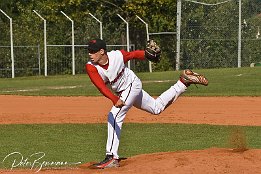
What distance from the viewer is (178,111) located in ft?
61.4

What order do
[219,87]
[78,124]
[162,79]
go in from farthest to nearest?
1. [162,79]
2. [219,87]
3. [78,124]

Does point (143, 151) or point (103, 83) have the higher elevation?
point (103, 83)

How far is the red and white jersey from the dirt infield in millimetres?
1047

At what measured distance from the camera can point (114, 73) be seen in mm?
10156

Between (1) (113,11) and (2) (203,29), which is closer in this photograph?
(2) (203,29)

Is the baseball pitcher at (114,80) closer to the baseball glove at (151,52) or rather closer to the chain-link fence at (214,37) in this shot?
the baseball glove at (151,52)

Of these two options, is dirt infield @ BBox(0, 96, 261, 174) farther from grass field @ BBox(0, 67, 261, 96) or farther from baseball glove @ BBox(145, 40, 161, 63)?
grass field @ BBox(0, 67, 261, 96)

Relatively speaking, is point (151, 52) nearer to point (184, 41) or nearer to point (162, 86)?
point (162, 86)

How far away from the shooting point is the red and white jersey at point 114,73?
395 inches

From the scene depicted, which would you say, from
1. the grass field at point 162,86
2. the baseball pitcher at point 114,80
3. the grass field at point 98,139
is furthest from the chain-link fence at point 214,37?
the baseball pitcher at point 114,80

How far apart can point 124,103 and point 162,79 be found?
19.5 metres

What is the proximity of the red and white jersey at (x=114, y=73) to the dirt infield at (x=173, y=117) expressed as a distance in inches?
41.2

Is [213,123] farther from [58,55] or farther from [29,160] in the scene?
[58,55]

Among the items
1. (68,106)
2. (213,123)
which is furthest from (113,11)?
(213,123)
